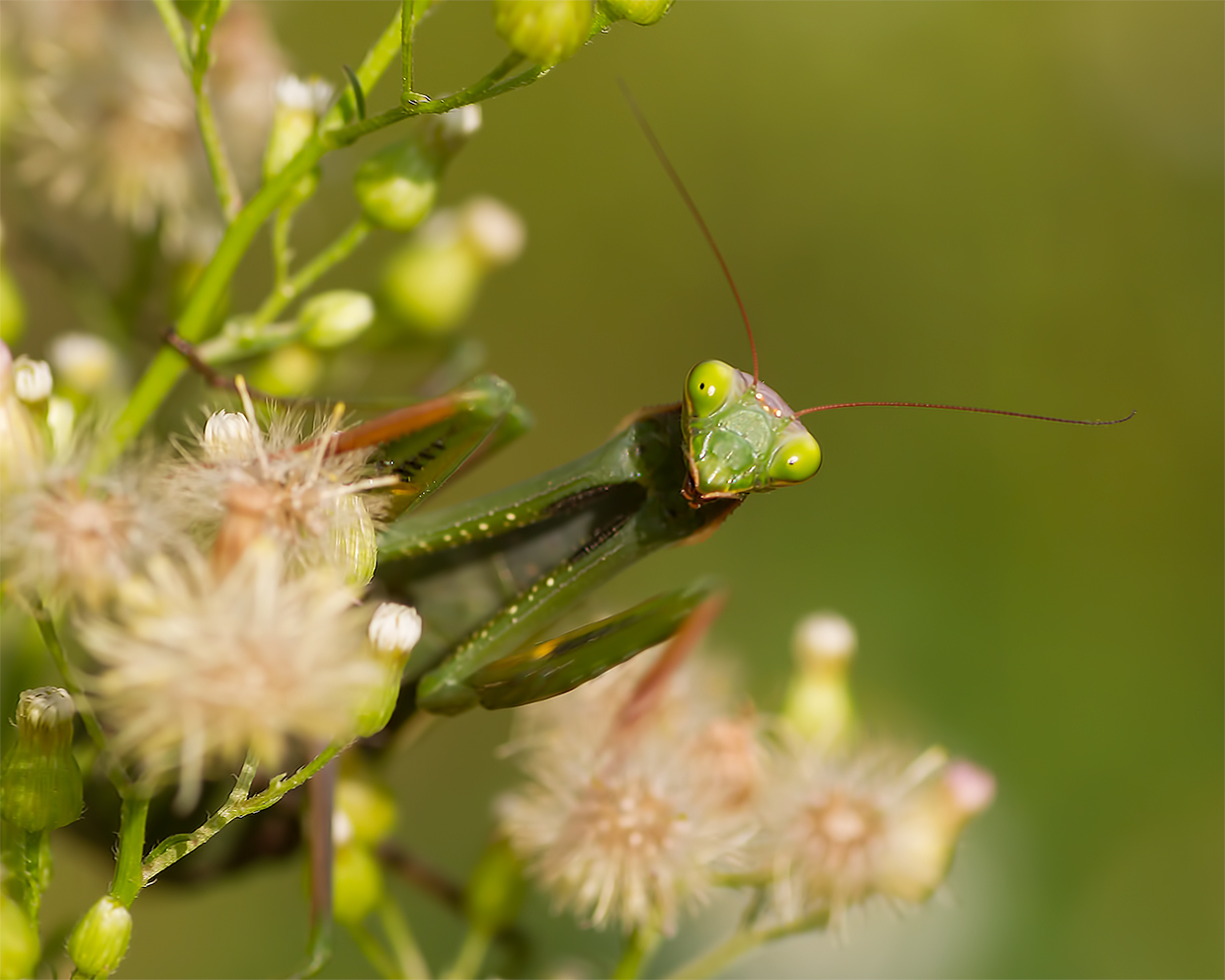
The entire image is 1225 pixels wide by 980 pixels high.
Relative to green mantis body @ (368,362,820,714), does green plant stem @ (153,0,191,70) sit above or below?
above

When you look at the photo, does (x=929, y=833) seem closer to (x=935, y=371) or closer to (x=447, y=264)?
(x=447, y=264)

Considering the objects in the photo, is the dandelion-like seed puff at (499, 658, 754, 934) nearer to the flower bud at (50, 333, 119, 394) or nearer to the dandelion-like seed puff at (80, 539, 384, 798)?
the dandelion-like seed puff at (80, 539, 384, 798)

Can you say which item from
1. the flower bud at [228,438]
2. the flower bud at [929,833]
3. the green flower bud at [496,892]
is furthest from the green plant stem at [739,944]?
the flower bud at [228,438]

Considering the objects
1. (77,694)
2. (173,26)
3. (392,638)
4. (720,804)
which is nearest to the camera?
(77,694)

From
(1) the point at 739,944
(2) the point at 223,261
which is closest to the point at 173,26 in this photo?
(2) the point at 223,261

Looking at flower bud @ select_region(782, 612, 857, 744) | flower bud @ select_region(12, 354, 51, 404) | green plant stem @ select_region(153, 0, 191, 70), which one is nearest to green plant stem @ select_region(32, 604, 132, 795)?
flower bud @ select_region(12, 354, 51, 404)

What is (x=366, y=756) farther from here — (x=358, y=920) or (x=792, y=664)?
(x=792, y=664)
